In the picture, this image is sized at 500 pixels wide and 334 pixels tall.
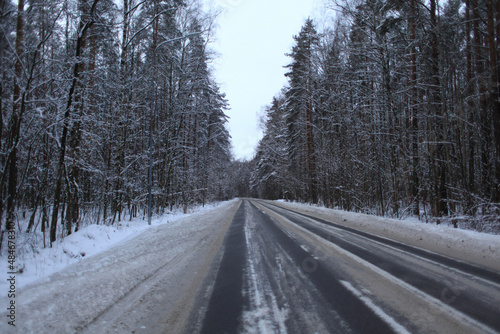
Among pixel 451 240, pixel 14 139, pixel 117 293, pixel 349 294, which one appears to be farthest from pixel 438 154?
pixel 14 139

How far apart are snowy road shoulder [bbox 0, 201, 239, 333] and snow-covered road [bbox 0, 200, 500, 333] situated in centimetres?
2

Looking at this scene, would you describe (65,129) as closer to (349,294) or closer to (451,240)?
(349,294)

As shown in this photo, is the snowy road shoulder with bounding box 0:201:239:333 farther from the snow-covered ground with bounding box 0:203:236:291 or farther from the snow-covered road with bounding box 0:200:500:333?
the snow-covered ground with bounding box 0:203:236:291

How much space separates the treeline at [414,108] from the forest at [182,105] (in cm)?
8

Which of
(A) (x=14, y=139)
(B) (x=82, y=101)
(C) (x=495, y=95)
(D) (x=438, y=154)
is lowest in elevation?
(A) (x=14, y=139)

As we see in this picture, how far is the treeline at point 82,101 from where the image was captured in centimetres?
608

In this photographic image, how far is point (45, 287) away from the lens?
12.6 feet

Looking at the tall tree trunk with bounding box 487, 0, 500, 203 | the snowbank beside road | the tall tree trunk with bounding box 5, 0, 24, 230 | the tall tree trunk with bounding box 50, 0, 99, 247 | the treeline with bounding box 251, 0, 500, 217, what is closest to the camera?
the snowbank beside road

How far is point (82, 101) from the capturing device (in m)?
7.66

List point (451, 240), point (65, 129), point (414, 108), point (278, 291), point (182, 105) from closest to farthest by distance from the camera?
point (278, 291), point (451, 240), point (65, 129), point (414, 108), point (182, 105)

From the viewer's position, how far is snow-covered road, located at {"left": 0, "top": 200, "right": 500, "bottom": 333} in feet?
9.02

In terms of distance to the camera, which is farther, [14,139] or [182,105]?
[182,105]

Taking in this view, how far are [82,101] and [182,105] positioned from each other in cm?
992

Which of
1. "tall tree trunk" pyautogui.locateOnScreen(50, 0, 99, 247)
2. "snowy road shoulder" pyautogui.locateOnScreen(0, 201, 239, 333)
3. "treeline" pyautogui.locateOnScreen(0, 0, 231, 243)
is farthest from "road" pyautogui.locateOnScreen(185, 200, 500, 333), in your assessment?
"treeline" pyautogui.locateOnScreen(0, 0, 231, 243)
